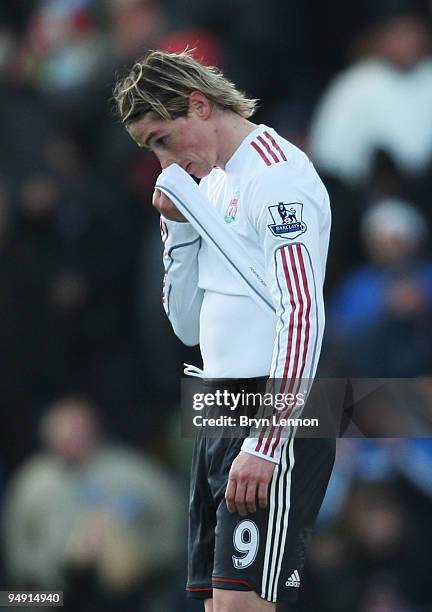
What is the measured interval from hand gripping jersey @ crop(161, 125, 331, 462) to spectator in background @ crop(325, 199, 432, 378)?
2.50 meters

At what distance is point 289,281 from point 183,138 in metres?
0.57

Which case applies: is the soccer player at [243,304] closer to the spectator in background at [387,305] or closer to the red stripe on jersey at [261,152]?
the red stripe on jersey at [261,152]

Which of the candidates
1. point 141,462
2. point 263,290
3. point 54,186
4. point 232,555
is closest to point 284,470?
point 232,555

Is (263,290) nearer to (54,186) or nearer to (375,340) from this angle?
(375,340)

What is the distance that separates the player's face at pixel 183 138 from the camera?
4047 millimetres

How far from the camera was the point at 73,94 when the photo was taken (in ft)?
27.8

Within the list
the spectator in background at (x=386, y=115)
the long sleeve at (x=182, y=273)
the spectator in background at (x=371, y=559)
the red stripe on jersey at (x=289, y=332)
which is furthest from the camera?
the spectator in background at (x=386, y=115)

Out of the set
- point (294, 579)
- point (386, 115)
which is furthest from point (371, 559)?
point (294, 579)

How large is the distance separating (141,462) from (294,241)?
384 centimetres

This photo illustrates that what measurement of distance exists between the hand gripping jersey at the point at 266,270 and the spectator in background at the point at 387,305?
250 cm

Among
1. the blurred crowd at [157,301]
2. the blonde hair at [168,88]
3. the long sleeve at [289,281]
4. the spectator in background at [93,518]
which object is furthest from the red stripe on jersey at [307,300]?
the spectator in background at [93,518]

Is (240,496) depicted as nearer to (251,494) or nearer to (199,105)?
(251,494)

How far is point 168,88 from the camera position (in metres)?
4.03

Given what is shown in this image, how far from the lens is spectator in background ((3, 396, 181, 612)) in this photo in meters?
7.21
